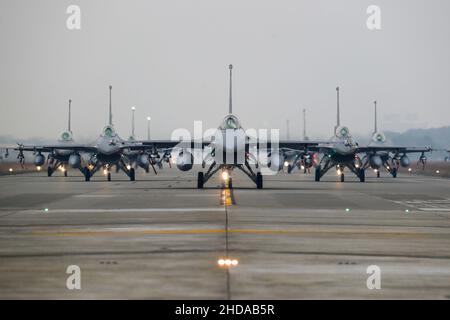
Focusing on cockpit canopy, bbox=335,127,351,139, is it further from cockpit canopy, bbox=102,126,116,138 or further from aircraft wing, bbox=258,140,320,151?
cockpit canopy, bbox=102,126,116,138

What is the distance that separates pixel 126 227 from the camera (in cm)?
1942

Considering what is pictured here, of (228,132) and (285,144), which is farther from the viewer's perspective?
(285,144)

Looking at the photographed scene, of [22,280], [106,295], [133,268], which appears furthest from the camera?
[133,268]

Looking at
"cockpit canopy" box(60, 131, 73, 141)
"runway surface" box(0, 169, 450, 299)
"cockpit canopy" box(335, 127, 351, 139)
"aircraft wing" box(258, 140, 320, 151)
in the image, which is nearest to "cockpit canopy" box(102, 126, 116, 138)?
Answer: "cockpit canopy" box(60, 131, 73, 141)

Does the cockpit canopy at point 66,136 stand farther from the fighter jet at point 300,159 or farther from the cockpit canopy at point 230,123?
the cockpit canopy at point 230,123

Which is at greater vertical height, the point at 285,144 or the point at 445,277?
the point at 285,144

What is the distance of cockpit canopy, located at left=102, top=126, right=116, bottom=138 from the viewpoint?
51.8 m

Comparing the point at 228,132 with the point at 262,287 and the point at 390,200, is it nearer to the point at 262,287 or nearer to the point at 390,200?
the point at 390,200

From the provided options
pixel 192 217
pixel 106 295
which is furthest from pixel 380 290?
pixel 192 217

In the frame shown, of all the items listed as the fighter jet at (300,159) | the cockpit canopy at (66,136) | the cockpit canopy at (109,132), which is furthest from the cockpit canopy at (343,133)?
the cockpit canopy at (66,136)

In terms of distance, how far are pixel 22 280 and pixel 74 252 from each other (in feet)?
10.7

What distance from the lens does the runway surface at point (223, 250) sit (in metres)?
10.5

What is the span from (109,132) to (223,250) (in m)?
38.4

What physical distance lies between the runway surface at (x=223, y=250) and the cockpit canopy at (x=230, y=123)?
9.57 meters
